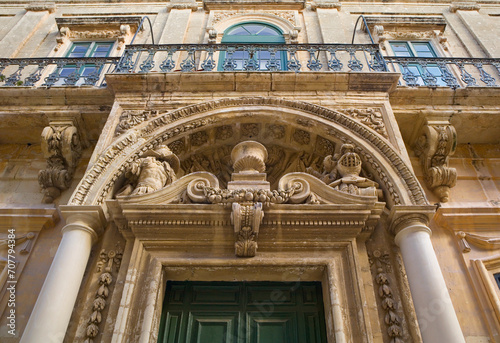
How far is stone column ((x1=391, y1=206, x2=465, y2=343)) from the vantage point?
312 centimetres

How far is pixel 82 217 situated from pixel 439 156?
4278mm

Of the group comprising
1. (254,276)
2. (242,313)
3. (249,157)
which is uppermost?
(249,157)

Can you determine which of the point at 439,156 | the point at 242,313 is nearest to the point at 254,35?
the point at 439,156

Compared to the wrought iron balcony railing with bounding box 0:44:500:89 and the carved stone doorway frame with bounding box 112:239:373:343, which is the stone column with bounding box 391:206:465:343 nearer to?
the carved stone doorway frame with bounding box 112:239:373:343

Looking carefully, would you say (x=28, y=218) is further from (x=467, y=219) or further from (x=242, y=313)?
(x=467, y=219)

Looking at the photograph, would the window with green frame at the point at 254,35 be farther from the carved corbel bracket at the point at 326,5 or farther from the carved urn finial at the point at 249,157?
the carved urn finial at the point at 249,157

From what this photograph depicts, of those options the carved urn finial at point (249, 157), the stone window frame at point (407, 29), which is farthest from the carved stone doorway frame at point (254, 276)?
the stone window frame at point (407, 29)

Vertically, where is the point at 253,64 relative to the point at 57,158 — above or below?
above

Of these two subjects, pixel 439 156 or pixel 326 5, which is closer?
pixel 439 156

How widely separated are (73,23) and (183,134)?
17.8ft

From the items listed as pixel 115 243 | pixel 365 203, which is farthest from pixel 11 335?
pixel 365 203

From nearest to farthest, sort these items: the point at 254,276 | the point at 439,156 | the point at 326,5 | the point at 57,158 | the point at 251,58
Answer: the point at 254,276, the point at 439,156, the point at 57,158, the point at 251,58, the point at 326,5

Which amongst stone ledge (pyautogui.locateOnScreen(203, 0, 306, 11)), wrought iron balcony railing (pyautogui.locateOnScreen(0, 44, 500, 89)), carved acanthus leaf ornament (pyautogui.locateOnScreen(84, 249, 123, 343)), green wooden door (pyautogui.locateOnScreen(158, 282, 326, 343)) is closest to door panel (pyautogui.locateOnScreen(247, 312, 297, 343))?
green wooden door (pyautogui.locateOnScreen(158, 282, 326, 343))

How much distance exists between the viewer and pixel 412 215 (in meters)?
3.89
